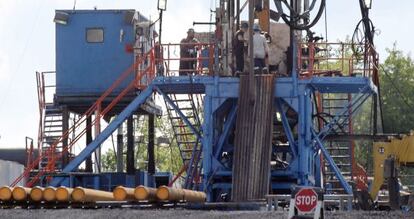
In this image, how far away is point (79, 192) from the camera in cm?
2614

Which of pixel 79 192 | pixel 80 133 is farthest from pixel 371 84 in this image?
pixel 79 192

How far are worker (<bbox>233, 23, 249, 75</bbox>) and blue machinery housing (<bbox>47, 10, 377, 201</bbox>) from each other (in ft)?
1.67

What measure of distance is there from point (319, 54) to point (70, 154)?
6.87 metres

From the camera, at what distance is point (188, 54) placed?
111 feet

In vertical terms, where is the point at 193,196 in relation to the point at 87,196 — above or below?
below

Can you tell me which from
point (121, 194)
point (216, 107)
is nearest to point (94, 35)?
point (216, 107)

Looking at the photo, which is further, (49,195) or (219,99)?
(219,99)

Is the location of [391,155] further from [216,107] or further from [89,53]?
[89,53]

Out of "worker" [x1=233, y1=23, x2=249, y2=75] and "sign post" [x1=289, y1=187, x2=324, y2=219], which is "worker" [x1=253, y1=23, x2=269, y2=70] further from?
"sign post" [x1=289, y1=187, x2=324, y2=219]

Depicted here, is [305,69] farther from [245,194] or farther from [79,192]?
[79,192]

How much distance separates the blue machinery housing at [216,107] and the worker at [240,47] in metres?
0.51

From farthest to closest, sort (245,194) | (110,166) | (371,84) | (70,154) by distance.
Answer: (110,166), (70,154), (371,84), (245,194)

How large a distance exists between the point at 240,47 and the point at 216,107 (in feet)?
5.06

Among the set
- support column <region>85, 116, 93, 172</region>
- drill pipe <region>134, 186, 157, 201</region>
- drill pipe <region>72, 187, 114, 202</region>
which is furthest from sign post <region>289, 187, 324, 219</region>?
support column <region>85, 116, 93, 172</region>
